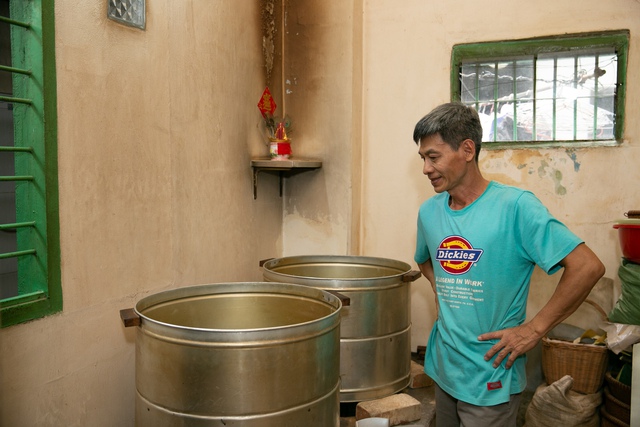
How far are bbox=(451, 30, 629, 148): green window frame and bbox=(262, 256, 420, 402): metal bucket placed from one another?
1.52 m

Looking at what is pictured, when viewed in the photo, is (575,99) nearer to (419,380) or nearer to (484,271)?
(419,380)

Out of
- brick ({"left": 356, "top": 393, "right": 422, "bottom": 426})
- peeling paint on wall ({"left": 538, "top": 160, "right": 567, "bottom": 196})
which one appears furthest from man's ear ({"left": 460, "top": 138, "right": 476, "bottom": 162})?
peeling paint on wall ({"left": 538, "top": 160, "right": 567, "bottom": 196})

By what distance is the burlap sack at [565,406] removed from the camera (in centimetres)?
316

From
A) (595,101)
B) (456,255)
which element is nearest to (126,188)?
(456,255)

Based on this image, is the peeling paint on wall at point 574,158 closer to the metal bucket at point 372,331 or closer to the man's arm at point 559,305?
the metal bucket at point 372,331

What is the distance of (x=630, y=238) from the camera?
9.79 ft

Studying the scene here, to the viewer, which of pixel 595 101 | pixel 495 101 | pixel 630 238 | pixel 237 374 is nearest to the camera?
pixel 237 374

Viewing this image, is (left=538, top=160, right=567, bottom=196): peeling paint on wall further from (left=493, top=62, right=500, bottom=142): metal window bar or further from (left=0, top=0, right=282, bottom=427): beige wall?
(left=0, top=0, right=282, bottom=427): beige wall

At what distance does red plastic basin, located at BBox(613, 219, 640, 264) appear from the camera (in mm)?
2951

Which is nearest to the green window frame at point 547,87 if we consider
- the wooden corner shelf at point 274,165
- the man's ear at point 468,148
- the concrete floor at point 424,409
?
the wooden corner shelf at point 274,165

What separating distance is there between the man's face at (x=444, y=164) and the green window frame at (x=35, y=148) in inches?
54.0

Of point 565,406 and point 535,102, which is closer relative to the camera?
point 565,406

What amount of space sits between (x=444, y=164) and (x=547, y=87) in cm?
200

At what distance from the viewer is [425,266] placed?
8.04 feet
